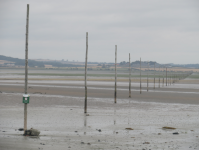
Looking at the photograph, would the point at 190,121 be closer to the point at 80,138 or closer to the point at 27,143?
the point at 80,138

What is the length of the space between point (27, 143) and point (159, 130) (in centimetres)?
694

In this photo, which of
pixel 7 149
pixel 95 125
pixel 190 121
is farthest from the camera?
pixel 190 121

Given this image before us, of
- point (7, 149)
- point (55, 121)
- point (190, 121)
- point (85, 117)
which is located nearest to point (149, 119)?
point (190, 121)

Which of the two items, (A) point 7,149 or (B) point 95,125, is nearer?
(A) point 7,149

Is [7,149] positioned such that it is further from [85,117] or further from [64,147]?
[85,117]

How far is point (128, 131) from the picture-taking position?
16.2 metres

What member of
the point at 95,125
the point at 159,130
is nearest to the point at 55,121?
the point at 95,125

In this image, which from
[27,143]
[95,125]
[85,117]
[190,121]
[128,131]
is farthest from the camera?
[85,117]

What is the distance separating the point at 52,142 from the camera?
13180 millimetres

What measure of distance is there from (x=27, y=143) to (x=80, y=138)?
2423 mm

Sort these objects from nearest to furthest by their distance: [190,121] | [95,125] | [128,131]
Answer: [128,131] < [95,125] < [190,121]

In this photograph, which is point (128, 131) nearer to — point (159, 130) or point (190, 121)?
point (159, 130)

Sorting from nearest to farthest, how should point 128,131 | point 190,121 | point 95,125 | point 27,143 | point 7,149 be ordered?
point 7,149 < point 27,143 < point 128,131 < point 95,125 < point 190,121

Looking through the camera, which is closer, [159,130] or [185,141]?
[185,141]
